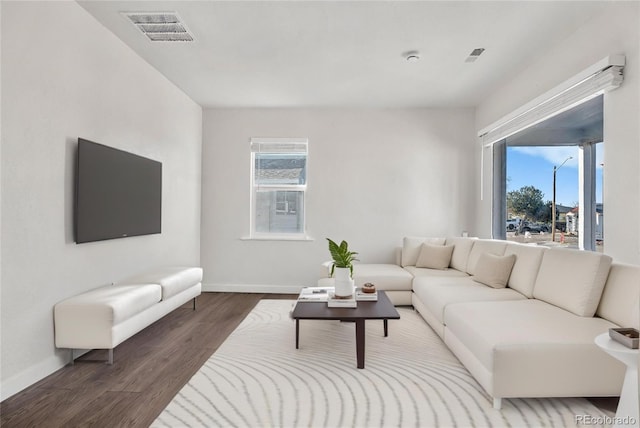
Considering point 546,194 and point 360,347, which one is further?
point 546,194

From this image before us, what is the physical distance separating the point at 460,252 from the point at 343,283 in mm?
1977

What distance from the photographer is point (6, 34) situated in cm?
214

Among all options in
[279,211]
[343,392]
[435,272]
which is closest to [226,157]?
[279,211]

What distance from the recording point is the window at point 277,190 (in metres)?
5.36

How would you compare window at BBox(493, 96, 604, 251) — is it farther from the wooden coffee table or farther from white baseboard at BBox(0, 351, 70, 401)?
white baseboard at BBox(0, 351, 70, 401)

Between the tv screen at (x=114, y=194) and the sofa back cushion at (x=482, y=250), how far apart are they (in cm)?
344

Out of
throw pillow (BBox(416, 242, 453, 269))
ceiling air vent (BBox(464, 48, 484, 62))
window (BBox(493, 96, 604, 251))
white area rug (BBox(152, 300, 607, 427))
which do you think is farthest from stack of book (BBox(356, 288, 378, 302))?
ceiling air vent (BBox(464, 48, 484, 62))

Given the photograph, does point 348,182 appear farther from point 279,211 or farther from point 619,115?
point 619,115

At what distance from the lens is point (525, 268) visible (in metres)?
3.17

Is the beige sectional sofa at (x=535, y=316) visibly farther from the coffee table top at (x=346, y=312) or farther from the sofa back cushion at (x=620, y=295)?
the coffee table top at (x=346, y=312)

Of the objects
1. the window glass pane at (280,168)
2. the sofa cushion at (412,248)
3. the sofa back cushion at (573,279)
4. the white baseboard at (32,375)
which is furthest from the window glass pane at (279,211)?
the sofa back cushion at (573,279)

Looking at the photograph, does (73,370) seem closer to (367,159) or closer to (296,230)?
(296,230)

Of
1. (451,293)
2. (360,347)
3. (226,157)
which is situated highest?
(226,157)

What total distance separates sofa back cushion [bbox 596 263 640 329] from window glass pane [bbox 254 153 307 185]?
3.78 metres
